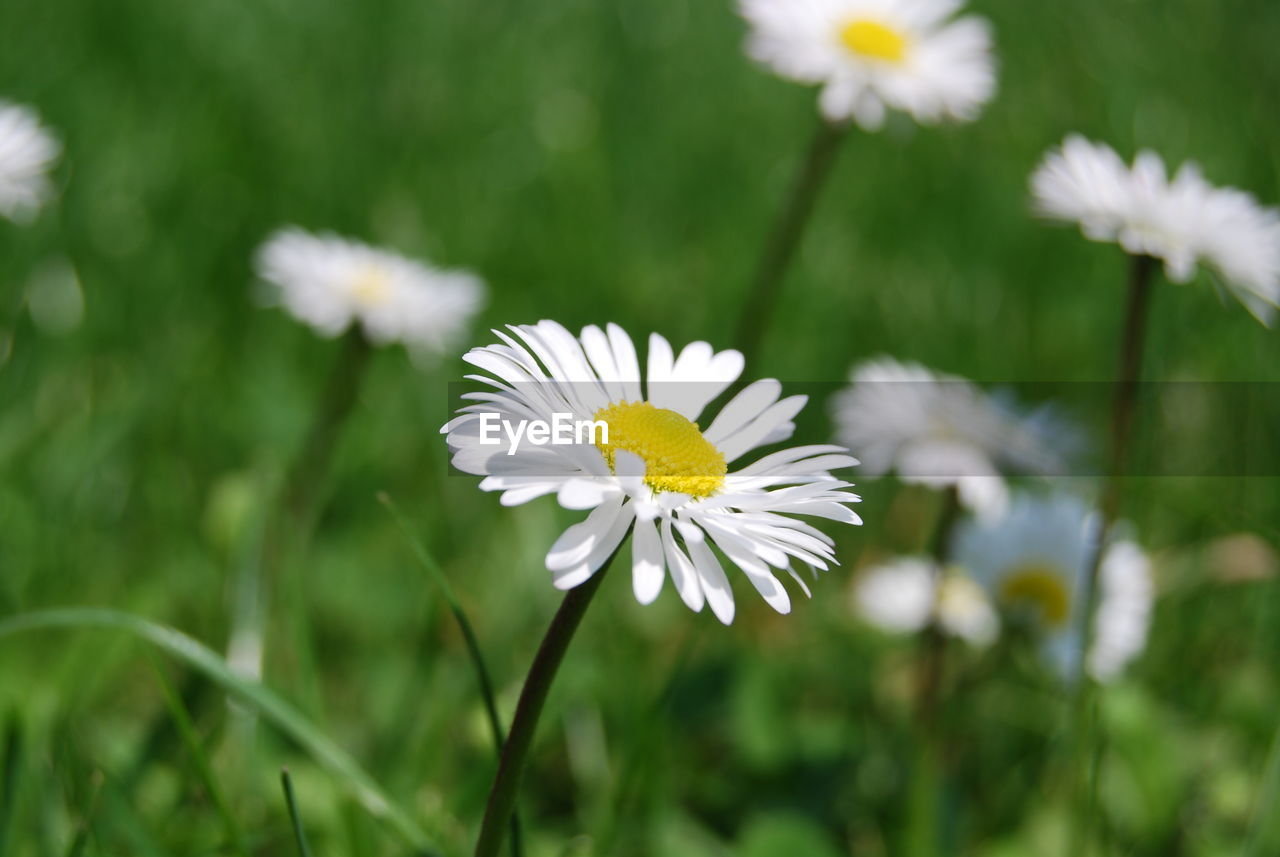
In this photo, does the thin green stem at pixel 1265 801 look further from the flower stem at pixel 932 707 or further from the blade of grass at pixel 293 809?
the blade of grass at pixel 293 809

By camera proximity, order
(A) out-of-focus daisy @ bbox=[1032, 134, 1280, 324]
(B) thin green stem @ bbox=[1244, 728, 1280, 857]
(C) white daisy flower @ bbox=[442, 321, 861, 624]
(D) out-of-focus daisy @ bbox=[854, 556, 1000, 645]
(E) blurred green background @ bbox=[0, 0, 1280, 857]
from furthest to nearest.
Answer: (D) out-of-focus daisy @ bbox=[854, 556, 1000, 645] → (E) blurred green background @ bbox=[0, 0, 1280, 857] → (A) out-of-focus daisy @ bbox=[1032, 134, 1280, 324] → (B) thin green stem @ bbox=[1244, 728, 1280, 857] → (C) white daisy flower @ bbox=[442, 321, 861, 624]

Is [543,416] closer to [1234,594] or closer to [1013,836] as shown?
[1013,836]

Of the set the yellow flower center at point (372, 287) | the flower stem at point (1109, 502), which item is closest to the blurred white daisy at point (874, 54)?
the flower stem at point (1109, 502)

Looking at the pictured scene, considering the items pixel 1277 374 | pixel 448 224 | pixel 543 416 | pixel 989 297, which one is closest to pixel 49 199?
pixel 448 224

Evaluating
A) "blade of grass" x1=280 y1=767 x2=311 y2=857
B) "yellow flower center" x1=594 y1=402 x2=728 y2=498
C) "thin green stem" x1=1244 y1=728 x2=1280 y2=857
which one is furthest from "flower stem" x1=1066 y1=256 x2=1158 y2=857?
"blade of grass" x1=280 y1=767 x2=311 y2=857

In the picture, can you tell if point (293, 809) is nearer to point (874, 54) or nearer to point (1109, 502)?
point (1109, 502)

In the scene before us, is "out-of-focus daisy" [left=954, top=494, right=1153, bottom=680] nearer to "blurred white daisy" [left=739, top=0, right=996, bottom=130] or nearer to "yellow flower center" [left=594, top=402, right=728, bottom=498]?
"blurred white daisy" [left=739, top=0, right=996, bottom=130]
